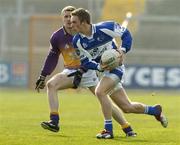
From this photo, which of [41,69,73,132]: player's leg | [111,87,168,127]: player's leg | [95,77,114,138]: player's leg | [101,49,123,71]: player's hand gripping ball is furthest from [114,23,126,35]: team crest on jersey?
[41,69,73,132]: player's leg

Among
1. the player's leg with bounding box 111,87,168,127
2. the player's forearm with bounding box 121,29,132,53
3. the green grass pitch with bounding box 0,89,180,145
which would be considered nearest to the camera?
the green grass pitch with bounding box 0,89,180,145

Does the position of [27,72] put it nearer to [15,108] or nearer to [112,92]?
[15,108]

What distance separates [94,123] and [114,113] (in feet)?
10.5

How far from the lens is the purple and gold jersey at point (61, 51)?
43.5 feet

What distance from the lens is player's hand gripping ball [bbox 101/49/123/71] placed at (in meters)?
11.3

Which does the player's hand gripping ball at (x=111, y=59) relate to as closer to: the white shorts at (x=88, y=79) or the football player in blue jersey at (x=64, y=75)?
the football player in blue jersey at (x=64, y=75)

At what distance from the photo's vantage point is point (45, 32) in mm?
33656

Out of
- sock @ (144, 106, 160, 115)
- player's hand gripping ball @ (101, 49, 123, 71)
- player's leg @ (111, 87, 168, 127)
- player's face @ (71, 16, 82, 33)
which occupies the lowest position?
sock @ (144, 106, 160, 115)

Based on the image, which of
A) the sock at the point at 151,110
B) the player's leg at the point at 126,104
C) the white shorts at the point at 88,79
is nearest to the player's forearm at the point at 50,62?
the white shorts at the point at 88,79

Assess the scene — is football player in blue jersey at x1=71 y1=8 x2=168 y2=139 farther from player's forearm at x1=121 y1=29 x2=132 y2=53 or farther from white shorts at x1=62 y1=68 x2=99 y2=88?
white shorts at x1=62 y1=68 x2=99 y2=88

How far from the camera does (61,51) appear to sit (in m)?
13.5

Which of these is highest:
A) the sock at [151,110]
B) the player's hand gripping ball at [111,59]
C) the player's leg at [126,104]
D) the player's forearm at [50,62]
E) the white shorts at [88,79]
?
the player's hand gripping ball at [111,59]

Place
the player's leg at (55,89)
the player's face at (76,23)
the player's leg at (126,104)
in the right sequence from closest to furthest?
the player's face at (76,23)
the player's leg at (126,104)
the player's leg at (55,89)

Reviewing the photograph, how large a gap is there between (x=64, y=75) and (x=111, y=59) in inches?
74.1
